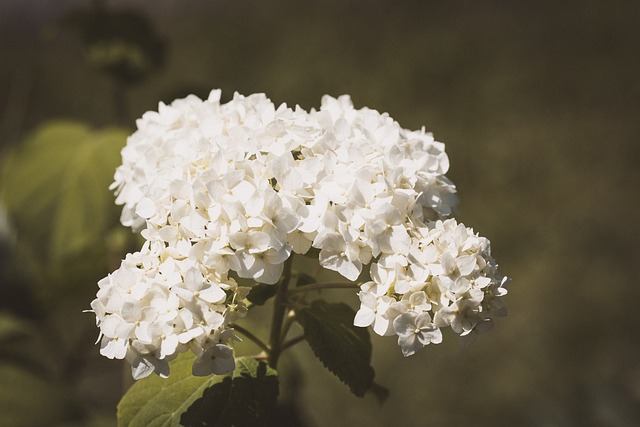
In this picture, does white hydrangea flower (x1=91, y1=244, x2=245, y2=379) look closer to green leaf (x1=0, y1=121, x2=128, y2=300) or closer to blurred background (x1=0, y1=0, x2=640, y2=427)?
blurred background (x1=0, y1=0, x2=640, y2=427)

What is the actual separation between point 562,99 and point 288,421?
276 cm

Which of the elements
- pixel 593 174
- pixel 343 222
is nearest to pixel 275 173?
pixel 343 222

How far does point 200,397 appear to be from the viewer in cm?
85

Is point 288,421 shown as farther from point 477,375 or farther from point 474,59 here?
point 474,59

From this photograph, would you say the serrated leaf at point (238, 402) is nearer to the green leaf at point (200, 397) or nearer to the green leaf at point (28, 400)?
the green leaf at point (200, 397)

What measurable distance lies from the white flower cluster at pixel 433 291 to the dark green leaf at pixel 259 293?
0.12 meters

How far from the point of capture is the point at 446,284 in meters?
0.77

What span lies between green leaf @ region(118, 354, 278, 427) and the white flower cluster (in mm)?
161

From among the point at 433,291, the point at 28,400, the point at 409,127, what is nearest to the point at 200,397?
the point at 433,291

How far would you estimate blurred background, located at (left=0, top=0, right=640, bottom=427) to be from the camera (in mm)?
1620

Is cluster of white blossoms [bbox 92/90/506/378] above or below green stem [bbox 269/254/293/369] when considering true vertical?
above

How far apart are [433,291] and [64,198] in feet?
3.54

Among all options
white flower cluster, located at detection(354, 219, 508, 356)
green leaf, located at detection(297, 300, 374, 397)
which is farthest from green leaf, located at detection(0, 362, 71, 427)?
white flower cluster, located at detection(354, 219, 508, 356)

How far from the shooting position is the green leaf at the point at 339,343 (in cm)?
87
